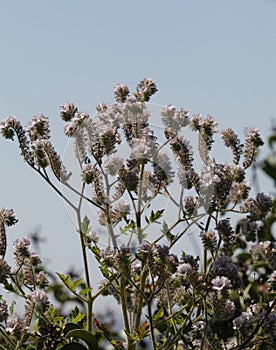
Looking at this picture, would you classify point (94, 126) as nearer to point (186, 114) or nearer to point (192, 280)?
point (186, 114)

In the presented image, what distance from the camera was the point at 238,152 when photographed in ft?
7.71

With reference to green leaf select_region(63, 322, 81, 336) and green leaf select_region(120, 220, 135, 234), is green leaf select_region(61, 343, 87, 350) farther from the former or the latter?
green leaf select_region(120, 220, 135, 234)

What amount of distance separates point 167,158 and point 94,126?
22cm

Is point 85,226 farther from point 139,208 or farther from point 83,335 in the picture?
point 83,335

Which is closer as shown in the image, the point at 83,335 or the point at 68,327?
the point at 83,335

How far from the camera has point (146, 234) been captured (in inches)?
85.4

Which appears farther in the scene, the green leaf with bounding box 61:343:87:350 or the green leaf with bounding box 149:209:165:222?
the green leaf with bounding box 149:209:165:222

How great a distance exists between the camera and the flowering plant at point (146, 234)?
79.8 inches

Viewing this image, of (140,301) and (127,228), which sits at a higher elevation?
(127,228)

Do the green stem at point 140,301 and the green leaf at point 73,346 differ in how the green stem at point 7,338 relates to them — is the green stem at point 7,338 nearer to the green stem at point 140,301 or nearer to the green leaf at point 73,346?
the green leaf at point 73,346

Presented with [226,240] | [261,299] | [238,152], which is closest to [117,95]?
[238,152]

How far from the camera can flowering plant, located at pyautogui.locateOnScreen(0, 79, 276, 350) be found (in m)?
2.03

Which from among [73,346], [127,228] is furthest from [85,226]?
[73,346]

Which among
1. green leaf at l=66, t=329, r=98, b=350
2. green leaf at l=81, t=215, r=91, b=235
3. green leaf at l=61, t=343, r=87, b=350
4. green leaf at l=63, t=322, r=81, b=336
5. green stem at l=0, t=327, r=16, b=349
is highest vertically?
green leaf at l=81, t=215, r=91, b=235
